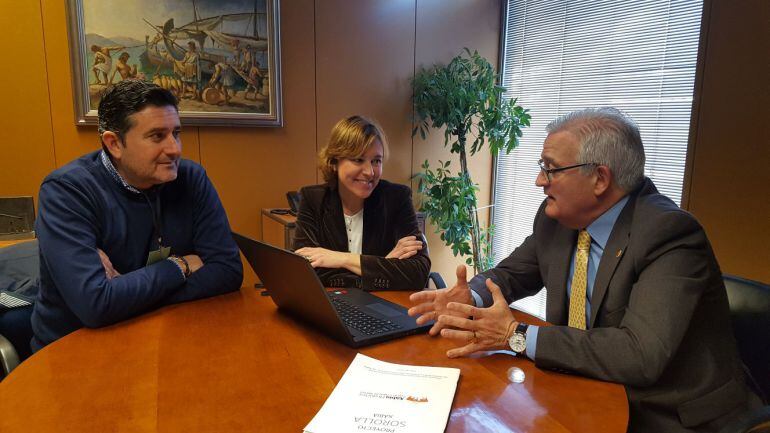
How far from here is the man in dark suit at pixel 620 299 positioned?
117 cm

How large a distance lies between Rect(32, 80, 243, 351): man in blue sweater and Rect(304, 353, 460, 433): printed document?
79cm

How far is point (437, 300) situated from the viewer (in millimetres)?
1459

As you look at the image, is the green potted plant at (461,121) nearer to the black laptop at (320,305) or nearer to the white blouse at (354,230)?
the white blouse at (354,230)

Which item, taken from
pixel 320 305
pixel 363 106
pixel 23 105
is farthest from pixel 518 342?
pixel 23 105

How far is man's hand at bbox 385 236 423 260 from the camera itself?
1964mm

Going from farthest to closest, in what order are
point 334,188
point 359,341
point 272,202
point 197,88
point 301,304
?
point 272,202, point 197,88, point 334,188, point 301,304, point 359,341

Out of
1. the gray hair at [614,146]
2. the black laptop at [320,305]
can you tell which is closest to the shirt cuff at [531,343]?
the black laptop at [320,305]

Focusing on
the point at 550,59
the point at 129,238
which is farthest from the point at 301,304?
the point at 550,59

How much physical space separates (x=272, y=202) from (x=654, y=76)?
9.37 feet

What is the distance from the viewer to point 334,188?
7.53ft

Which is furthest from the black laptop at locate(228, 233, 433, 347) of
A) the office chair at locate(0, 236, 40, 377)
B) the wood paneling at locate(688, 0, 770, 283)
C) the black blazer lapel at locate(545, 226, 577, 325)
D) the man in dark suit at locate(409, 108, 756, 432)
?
the wood paneling at locate(688, 0, 770, 283)

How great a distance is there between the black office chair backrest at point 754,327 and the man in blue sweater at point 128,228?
165cm

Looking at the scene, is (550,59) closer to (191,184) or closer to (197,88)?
(197,88)

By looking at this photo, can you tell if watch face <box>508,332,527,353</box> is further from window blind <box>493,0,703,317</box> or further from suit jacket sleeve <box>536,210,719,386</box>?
window blind <box>493,0,703,317</box>
